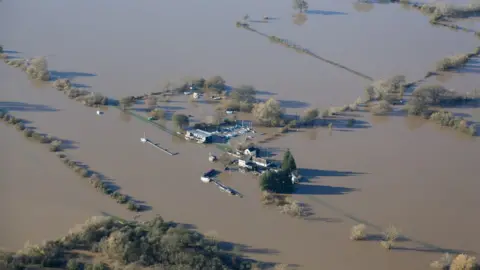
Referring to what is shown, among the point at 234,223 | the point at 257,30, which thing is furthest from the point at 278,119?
the point at 257,30

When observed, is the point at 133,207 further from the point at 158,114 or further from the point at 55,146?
the point at 158,114

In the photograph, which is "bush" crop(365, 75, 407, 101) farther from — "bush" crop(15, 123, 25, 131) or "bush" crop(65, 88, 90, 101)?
"bush" crop(15, 123, 25, 131)

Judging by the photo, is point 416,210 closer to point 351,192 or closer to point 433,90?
point 351,192

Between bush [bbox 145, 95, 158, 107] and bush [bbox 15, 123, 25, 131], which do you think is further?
bush [bbox 145, 95, 158, 107]

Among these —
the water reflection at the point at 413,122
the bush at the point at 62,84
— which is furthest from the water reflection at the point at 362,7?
the bush at the point at 62,84

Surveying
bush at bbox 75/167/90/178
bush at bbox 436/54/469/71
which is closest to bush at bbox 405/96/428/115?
bush at bbox 436/54/469/71

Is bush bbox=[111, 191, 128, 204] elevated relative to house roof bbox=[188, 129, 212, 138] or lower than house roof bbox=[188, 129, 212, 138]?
lower

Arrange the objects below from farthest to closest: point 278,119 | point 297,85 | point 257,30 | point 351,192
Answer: point 257,30
point 297,85
point 278,119
point 351,192
